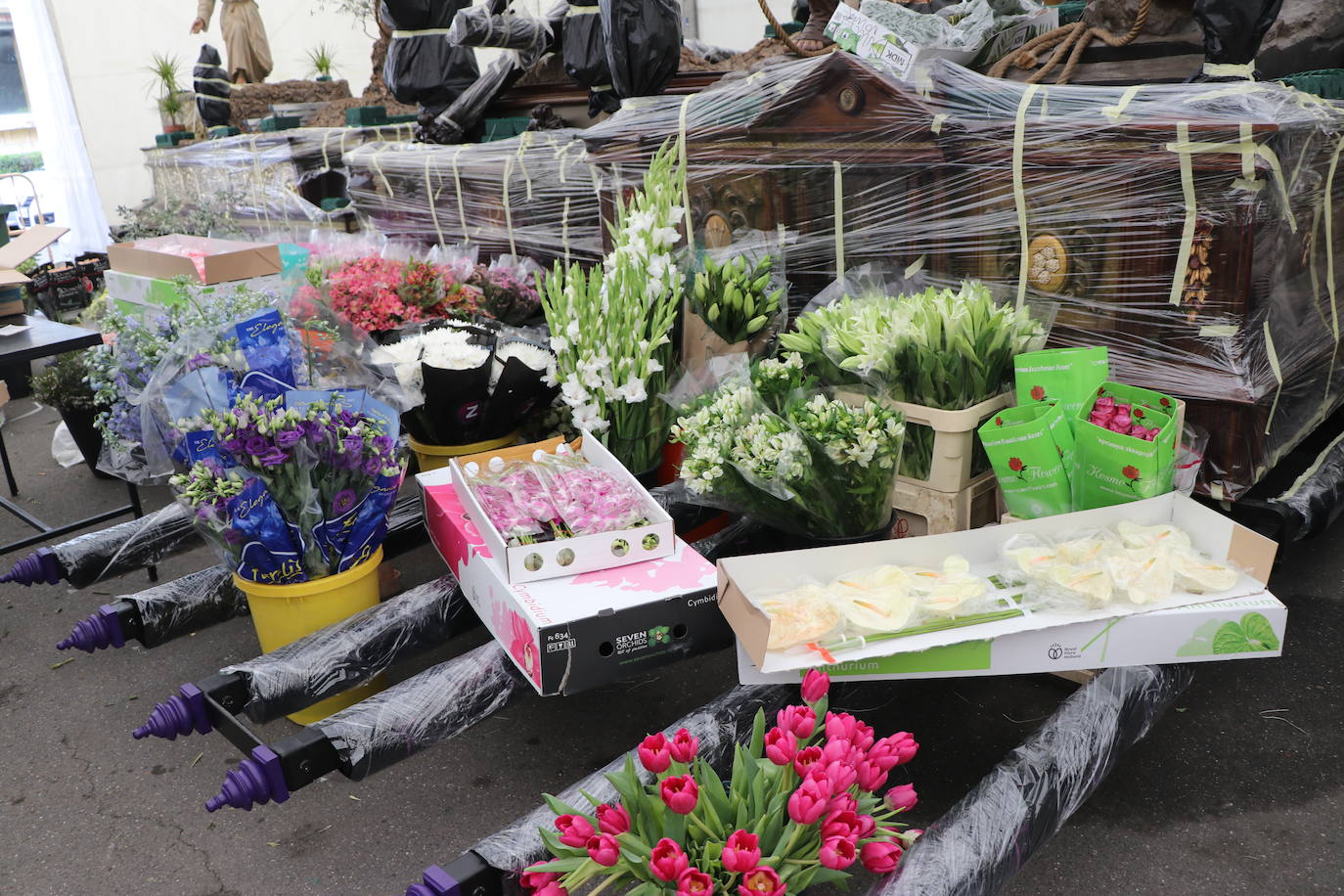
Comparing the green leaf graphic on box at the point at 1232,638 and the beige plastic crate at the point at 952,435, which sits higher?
the beige plastic crate at the point at 952,435

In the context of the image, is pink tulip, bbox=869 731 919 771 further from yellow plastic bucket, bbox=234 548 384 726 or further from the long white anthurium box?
yellow plastic bucket, bbox=234 548 384 726

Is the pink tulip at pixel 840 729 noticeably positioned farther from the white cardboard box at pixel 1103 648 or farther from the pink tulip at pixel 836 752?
the white cardboard box at pixel 1103 648

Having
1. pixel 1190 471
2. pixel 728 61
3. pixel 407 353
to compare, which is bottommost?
pixel 1190 471

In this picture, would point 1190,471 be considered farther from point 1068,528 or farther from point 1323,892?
point 1323,892

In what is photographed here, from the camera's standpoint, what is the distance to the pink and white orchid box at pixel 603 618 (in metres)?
1.79

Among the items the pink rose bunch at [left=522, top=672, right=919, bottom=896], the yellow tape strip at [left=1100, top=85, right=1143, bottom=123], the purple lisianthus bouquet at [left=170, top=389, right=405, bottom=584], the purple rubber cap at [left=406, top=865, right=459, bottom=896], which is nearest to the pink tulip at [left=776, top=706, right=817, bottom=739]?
the pink rose bunch at [left=522, top=672, right=919, bottom=896]

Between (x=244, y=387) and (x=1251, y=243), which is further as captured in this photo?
(x=244, y=387)

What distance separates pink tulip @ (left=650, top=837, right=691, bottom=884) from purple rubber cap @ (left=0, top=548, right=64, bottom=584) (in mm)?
1916

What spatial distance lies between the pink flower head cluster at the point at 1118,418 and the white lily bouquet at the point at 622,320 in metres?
1.05

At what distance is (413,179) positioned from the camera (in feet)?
15.4

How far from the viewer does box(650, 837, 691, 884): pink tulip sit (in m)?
1.12

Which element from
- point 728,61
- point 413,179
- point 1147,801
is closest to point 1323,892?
point 1147,801

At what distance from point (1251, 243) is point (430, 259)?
2.73m

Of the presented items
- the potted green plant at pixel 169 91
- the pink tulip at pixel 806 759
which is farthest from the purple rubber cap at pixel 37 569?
the potted green plant at pixel 169 91
